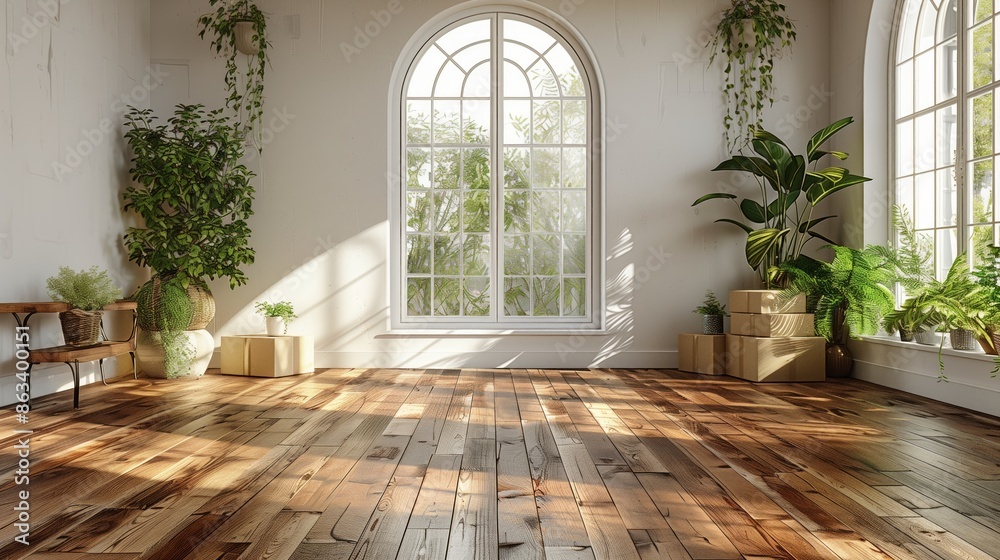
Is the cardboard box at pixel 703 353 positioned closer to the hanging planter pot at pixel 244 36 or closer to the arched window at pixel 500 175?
the arched window at pixel 500 175

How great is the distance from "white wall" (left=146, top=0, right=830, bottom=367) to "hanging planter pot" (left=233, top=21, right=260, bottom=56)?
23cm

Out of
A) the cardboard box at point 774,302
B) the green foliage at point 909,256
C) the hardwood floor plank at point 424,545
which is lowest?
the hardwood floor plank at point 424,545

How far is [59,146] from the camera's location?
418 centimetres

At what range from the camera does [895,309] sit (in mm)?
4531

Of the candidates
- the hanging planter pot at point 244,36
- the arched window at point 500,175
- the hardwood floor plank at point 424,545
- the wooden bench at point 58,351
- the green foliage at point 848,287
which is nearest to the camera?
the hardwood floor plank at point 424,545

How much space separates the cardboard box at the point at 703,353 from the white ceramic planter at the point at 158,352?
3385 millimetres

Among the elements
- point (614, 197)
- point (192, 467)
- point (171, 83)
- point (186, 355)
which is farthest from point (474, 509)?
point (171, 83)

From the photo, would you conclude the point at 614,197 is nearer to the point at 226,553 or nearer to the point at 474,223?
the point at 474,223

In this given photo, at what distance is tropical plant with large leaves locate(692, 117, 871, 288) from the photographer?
461cm

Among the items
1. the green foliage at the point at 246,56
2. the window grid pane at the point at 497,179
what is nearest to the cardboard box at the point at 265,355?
the window grid pane at the point at 497,179

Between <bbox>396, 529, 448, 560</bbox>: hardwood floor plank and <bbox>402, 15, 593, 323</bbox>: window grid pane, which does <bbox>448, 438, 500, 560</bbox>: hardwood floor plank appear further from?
<bbox>402, 15, 593, 323</bbox>: window grid pane

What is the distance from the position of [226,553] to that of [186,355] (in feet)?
10.9

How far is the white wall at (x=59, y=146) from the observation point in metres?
3.75

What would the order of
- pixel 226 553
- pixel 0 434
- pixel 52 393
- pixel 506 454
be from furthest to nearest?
pixel 52 393 < pixel 0 434 < pixel 506 454 < pixel 226 553
